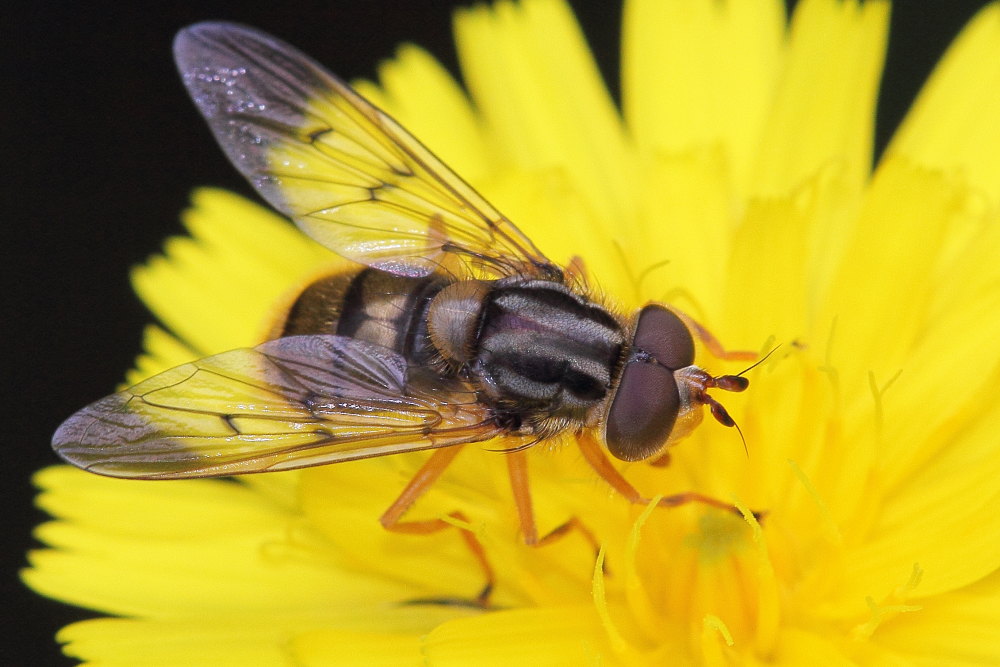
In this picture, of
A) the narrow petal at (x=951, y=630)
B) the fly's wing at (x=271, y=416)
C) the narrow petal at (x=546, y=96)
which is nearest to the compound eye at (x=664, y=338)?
the fly's wing at (x=271, y=416)

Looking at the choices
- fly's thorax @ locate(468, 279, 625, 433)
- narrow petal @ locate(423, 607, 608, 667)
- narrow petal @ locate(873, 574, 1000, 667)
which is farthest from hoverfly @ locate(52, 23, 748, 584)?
narrow petal @ locate(873, 574, 1000, 667)

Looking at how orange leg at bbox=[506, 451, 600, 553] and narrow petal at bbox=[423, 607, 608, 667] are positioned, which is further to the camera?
orange leg at bbox=[506, 451, 600, 553]

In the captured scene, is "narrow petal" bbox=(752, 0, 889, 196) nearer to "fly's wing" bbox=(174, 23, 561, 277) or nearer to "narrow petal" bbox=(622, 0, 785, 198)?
"narrow petal" bbox=(622, 0, 785, 198)

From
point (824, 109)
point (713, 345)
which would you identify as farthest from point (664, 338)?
point (824, 109)

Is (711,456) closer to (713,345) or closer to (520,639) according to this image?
(713,345)

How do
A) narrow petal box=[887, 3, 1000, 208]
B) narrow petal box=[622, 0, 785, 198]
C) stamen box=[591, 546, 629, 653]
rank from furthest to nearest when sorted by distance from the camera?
→ narrow petal box=[622, 0, 785, 198] < narrow petal box=[887, 3, 1000, 208] < stamen box=[591, 546, 629, 653]

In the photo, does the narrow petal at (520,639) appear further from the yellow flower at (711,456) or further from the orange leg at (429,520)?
the orange leg at (429,520)
